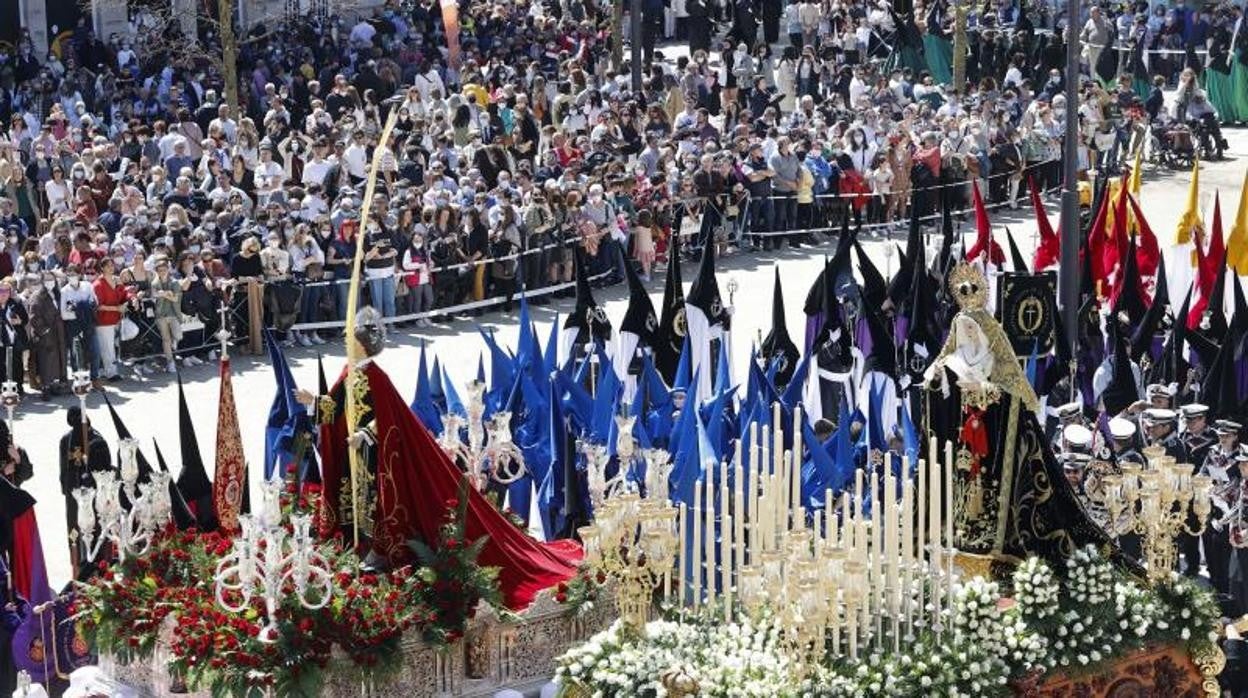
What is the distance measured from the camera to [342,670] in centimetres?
1834

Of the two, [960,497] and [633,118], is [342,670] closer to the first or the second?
[960,497]

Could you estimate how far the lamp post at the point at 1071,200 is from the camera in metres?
24.3

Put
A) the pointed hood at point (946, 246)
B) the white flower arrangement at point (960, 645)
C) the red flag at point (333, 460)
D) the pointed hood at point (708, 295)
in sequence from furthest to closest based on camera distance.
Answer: the pointed hood at point (946, 246) < the pointed hood at point (708, 295) < the red flag at point (333, 460) < the white flower arrangement at point (960, 645)

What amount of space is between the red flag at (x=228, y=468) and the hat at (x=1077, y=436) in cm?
605

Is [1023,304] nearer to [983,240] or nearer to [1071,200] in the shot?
[1071,200]

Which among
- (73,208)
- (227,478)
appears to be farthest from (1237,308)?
(73,208)

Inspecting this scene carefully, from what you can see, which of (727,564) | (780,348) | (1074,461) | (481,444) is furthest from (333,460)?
(780,348)

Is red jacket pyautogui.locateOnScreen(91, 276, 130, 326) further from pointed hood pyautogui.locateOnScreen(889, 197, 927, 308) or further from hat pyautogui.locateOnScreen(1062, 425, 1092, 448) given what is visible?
hat pyautogui.locateOnScreen(1062, 425, 1092, 448)

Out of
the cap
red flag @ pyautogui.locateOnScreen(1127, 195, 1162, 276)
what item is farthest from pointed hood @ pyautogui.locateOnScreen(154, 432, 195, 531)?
red flag @ pyautogui.locateOnScreen(1127, 195, 1162, 276)

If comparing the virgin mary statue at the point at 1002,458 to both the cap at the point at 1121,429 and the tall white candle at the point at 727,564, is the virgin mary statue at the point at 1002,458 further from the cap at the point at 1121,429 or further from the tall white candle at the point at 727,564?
the cap at the point at 1121,429

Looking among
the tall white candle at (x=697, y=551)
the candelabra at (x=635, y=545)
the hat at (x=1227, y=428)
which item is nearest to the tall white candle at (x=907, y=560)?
the tall white candle at (x=697, y=551)

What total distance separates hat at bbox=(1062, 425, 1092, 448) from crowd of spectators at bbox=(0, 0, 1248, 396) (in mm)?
5149

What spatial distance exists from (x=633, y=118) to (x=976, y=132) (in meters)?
4.33

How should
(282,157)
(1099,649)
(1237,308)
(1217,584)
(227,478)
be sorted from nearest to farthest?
(1099,649), (227,478), (1217,584), (1237,308), (282,157)
